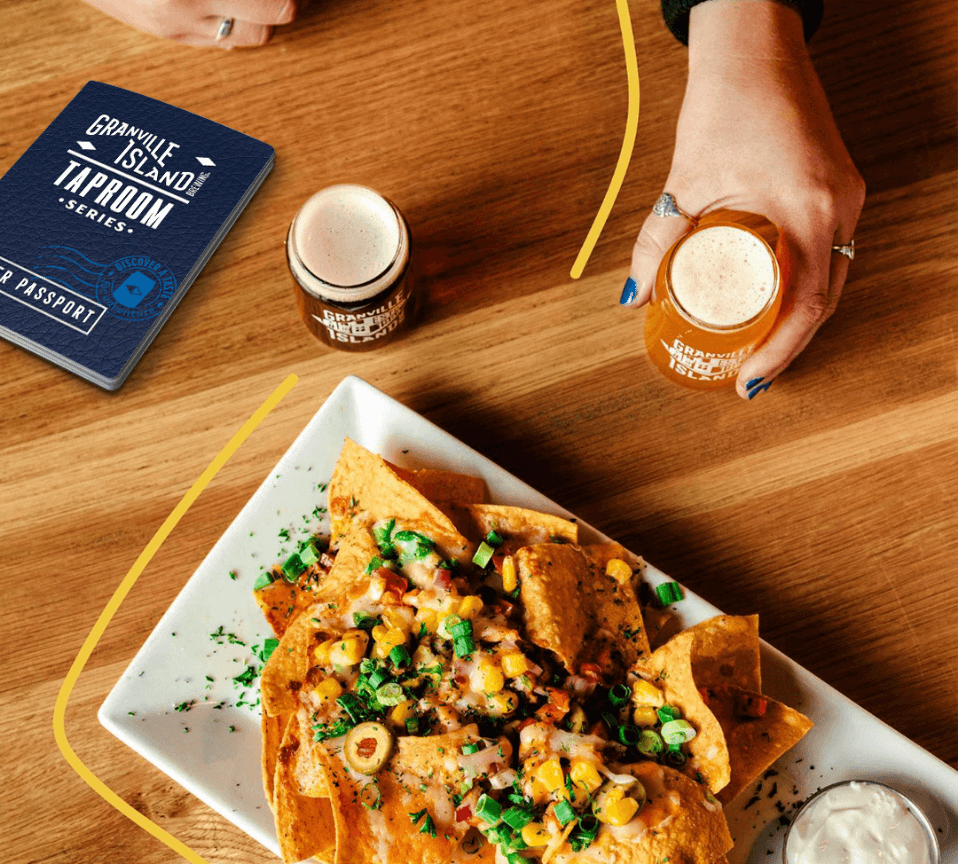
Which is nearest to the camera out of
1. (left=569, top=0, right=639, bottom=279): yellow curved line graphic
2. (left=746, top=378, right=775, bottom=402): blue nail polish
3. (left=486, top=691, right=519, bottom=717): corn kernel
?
(left=486, top=691, right=519, bottom=717): corn kernel

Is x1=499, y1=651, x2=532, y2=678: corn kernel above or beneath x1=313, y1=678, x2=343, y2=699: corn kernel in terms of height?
beneath

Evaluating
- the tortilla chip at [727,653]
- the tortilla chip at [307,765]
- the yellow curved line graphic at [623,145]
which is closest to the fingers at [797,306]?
the yellow curved line graphic at [623,145]

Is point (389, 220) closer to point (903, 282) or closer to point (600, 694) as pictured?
point (600, 694)

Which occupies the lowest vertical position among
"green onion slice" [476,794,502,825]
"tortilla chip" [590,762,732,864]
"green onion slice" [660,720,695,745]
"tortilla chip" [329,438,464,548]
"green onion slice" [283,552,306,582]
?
"tortilla chip" [590,762,732,864]

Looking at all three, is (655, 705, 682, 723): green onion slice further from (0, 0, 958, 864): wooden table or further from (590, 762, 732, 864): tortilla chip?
(0, 0, 958, 864): wooden table

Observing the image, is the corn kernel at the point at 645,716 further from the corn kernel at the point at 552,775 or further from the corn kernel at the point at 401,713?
the corn kernel at the point at 401,713

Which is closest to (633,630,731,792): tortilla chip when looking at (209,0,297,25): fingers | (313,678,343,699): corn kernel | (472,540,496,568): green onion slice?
(472,540,496,568): green onion slice

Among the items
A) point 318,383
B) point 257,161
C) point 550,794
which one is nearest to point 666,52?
point 257,161
